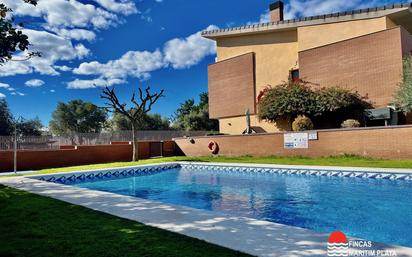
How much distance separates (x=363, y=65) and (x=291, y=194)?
13.7 meters

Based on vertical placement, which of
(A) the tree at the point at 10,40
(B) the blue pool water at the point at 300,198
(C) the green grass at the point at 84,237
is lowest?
(B) the blue pool water at the point at 300,198

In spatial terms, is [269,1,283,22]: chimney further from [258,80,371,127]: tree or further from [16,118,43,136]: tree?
[16,118,43,136]: tree

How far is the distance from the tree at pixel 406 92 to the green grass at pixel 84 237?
15.6 metres

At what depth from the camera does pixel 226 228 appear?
4.80m

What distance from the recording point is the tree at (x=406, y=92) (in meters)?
15.3

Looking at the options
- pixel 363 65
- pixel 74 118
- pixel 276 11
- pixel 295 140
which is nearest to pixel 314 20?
pixel 276 11

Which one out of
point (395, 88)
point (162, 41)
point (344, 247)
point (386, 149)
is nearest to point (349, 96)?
point (395, 88)

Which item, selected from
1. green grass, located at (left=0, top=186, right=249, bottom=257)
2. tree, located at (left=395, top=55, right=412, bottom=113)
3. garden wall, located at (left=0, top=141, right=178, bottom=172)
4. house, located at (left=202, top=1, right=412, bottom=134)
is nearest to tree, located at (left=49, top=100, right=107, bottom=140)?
garden wall, located at (left=0, top=141, right=178, bottom=172)

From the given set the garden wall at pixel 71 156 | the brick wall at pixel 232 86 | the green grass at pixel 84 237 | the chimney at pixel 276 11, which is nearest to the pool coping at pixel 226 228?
the green grass at pixel 84 237

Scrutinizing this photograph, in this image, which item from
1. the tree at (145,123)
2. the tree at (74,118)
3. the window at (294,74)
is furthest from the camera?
the tree at (74,118)

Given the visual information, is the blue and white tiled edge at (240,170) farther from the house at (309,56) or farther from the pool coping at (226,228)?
the house at (309,56)

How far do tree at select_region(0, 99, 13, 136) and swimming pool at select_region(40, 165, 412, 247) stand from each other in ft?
95.2

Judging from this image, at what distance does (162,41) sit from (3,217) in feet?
97.9

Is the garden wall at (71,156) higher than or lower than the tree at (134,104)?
lower
